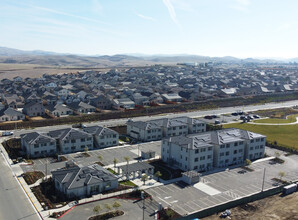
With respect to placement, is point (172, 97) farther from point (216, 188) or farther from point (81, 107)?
point (216, 188)

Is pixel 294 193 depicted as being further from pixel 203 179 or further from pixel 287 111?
pixel 287 111

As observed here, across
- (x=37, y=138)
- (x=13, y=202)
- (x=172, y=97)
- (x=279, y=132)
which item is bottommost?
(x=279, y=132)

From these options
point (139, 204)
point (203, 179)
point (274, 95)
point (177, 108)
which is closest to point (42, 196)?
point (139, 204)

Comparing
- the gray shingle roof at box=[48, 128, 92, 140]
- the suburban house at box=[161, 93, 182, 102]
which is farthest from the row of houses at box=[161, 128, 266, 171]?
the suburban house at box=[161, 93, 182, 102]

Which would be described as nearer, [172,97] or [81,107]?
[81,107]

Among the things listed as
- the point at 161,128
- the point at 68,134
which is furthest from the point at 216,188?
the point at 68,134

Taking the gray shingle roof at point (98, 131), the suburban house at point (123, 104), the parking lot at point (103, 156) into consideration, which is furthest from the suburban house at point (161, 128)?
the suburban house at point (123, 104)

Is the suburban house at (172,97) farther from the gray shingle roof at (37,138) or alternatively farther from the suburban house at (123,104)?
the gray shingle roof at (37,138)

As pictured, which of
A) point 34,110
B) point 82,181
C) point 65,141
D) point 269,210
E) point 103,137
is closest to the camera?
point 269,210
